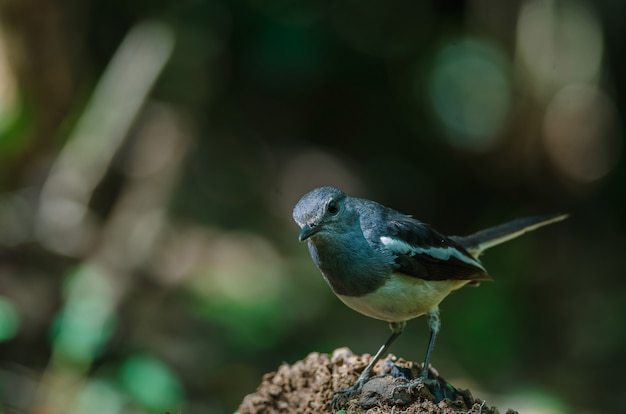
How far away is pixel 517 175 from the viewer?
35.7 feet

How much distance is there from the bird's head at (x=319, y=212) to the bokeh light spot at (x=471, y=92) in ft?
22.0

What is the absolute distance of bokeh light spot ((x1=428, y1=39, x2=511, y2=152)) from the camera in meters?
10.6

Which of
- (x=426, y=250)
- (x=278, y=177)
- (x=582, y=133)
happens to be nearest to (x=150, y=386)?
(x=426, y=250)

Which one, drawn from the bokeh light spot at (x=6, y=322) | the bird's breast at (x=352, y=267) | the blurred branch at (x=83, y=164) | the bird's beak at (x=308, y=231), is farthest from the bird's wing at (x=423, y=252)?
the blurred branch at (x=83, y=164)

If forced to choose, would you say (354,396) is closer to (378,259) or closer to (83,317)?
(378,259)

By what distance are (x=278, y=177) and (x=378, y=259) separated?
7834 millimetres

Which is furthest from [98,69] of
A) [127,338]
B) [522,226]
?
[522,226]

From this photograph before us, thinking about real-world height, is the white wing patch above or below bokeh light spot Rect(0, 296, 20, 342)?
above

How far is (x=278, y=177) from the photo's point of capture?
1220cm

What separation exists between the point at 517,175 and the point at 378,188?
1996mm

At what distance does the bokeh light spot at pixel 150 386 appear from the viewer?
6398 mm

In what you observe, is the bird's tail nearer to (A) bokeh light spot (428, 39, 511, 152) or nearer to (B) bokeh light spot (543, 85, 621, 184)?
(B) bokeh light spot (543, 85, 621, 184)

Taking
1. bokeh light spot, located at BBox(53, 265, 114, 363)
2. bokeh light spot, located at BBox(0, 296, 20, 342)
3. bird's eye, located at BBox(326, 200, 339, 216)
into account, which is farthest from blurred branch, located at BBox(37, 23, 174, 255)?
bird's eye, located at BBox(326, 200, 339, 216)

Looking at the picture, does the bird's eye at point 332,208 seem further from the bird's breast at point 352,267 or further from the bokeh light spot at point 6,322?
the bokeh light spot at point 6,322
